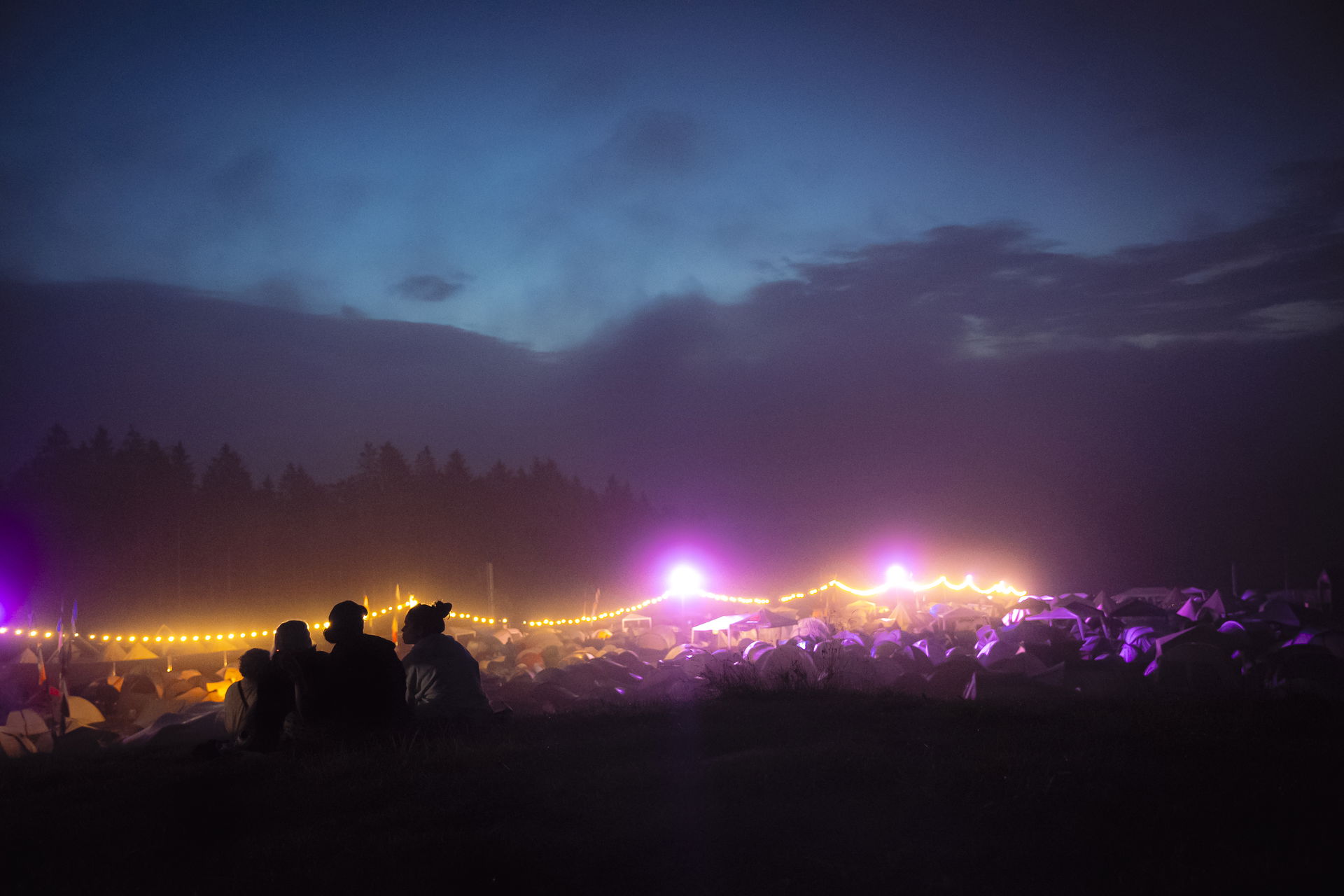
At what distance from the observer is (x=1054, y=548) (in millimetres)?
74688

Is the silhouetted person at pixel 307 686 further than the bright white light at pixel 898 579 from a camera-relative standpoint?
No

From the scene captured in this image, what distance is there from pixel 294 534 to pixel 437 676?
1922 inches

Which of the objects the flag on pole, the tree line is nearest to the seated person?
the flag on pole

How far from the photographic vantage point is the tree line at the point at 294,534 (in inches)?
1638

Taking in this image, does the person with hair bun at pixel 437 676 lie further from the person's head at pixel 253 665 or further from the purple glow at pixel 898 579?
the purple glow at pixel 898 579

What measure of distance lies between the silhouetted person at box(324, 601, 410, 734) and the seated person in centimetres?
58

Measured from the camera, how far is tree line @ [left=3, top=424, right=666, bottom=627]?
4159cm

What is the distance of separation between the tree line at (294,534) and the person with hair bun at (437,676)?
37497mm

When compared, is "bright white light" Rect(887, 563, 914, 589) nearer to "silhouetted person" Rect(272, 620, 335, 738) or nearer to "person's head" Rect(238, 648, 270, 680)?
"silhouetted person" Rect(272, 620, 335, 738)

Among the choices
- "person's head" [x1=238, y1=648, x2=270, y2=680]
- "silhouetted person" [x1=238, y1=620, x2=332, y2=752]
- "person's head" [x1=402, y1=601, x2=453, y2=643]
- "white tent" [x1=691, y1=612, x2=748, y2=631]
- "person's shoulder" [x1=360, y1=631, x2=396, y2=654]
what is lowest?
"white tent" [x1=691, y1=612, x2=748, y2=631]

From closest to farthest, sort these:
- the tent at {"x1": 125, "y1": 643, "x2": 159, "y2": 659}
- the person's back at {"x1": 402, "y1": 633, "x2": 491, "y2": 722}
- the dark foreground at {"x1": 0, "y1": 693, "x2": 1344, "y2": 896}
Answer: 1. the dark foreground at {"x1": 0, "y1": 693, "x2": 1344, "y2": 896}
2. the person's back at {"x1": 402, "y1": 633, "x2": 491, "y2": 722}
3. the tent at {"x1": 125, "y1": 643, "x2": 159, "y2": 659}

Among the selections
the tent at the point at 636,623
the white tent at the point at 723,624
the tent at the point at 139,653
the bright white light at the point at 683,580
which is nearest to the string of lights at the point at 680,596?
the bright white light at the point at 683,580

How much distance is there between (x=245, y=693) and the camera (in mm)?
7082

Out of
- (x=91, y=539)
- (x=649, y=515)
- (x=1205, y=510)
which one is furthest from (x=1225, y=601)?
(x=1205, y=510)
